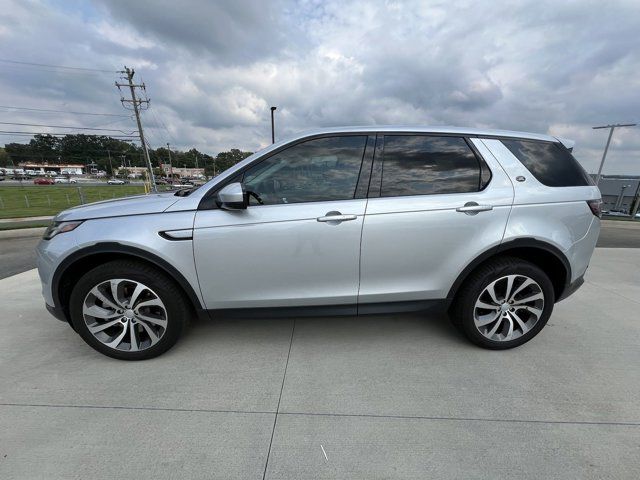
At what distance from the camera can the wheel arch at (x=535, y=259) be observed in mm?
2551

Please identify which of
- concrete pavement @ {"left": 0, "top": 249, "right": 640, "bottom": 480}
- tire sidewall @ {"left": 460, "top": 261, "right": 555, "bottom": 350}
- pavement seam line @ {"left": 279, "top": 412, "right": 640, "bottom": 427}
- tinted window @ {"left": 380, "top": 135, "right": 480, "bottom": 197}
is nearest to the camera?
concrete pavement @ {"left": 0, "top": 249, "right": 640, "bottom": 480}

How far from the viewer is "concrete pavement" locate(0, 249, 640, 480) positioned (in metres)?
1.75

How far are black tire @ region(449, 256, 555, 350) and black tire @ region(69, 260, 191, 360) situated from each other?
7.18 feet

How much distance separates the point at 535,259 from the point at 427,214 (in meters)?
1.13

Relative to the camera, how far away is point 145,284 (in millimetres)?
2443

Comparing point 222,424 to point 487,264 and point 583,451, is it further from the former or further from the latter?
point 487,264

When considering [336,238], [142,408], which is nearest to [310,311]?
[336,238]

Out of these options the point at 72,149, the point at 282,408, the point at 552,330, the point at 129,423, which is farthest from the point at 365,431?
the point at 72,149

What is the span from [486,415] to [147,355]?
2453 mm

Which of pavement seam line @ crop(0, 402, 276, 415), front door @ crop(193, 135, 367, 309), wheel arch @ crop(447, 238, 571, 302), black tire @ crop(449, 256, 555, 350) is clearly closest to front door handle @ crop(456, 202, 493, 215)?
wheel arch @ crop(447, 238, 571, 302)

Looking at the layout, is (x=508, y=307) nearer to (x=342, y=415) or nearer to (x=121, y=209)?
(x=342, y=415)

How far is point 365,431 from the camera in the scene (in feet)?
6.37

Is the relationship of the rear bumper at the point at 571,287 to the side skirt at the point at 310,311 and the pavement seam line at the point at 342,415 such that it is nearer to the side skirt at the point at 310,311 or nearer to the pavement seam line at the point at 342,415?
the pavement seam line at the point at 342,415

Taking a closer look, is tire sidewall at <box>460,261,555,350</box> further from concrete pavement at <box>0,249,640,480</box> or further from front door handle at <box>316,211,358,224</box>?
front door handle at <box>316,211,358,224</box>
